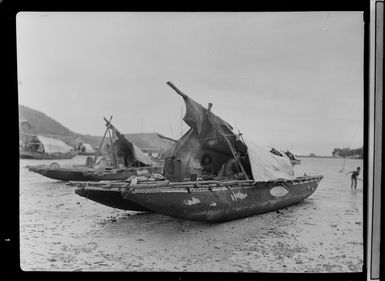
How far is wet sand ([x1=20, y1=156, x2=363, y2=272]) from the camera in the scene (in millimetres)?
3457

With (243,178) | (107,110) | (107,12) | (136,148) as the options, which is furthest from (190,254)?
(107,12)

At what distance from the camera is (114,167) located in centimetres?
386

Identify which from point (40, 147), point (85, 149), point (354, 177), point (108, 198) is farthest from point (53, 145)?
point (354, 177)

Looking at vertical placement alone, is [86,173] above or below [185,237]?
above

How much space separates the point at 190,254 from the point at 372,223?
1.66m

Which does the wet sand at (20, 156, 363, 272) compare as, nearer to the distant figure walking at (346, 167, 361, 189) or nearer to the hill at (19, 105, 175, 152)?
the distant figure walking at (346, 167, 361, 189)

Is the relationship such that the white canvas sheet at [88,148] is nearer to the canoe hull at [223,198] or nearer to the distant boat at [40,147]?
the distant boat at [40,147]

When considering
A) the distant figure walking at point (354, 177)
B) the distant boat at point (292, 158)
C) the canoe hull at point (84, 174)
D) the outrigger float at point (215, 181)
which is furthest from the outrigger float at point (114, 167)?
the distant figure walking at point (354, 177)

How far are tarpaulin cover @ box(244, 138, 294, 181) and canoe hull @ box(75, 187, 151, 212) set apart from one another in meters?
1.17

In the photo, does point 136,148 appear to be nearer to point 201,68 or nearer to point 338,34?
point 201,68

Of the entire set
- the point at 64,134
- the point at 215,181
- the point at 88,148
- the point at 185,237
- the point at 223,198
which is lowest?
the point at 185,237

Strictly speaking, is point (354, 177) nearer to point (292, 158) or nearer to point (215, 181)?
point (292, 158)

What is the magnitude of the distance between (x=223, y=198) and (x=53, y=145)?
1.77 m

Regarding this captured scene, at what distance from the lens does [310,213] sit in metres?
3.63
